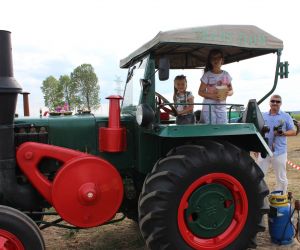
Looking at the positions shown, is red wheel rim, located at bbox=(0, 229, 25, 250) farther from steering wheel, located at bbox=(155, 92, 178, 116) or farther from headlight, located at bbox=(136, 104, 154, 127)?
steering wheel, located at bbox=(155, 92, 178, 116)

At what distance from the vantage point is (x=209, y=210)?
4000 millimetres

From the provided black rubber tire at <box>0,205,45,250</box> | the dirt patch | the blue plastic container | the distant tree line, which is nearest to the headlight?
black rubber tire at <box>0,205,45,250</box>

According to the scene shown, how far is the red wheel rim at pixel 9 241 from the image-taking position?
10.9ft

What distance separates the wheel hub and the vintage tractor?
0.03ft

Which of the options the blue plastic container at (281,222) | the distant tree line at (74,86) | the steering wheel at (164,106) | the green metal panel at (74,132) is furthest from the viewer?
the distant tree line at (74,86)

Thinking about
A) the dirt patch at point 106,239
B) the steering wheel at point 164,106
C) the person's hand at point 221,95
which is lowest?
the dirt patch at point 106,239

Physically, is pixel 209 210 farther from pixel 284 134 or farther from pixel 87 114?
pixel 284 134

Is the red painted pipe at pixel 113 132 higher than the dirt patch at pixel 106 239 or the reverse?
higher

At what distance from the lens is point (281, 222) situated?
4.71 metres

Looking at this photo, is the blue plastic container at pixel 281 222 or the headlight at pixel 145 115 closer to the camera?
the headlight at pixel 145 115

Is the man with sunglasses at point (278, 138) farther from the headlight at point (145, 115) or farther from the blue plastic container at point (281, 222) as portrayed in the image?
the headlight at point (145, 115)

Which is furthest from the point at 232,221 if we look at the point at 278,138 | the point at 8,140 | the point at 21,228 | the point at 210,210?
the point at 278,138

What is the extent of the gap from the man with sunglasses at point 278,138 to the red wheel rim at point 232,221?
2253mm

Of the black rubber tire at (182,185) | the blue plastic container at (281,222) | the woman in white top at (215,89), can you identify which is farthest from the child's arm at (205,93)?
the blue plastic container at (281,222)
